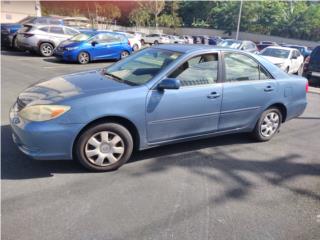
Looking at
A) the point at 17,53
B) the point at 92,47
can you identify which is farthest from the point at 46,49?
the point at 92,47

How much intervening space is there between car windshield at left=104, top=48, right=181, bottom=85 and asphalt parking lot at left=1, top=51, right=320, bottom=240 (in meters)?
1.08

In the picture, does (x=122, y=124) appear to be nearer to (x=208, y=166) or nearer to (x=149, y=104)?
(x=149, y=104)

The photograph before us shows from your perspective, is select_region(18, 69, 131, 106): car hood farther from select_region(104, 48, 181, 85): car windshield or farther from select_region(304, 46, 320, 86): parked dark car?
select_region(304, 46, 320, 86): parked dark car

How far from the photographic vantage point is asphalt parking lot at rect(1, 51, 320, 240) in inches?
122

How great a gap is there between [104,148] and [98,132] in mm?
220

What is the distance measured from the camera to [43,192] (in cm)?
358

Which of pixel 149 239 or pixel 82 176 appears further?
pixel 82 176

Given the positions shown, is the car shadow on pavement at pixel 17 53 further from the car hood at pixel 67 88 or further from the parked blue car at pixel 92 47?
the car hood at pixel 67 88

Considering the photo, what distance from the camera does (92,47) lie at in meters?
14.9

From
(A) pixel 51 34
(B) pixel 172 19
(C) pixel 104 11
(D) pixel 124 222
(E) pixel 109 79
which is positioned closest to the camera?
(D) pixel 124 222

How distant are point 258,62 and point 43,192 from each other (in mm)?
3585

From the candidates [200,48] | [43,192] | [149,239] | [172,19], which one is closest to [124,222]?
[149,239]

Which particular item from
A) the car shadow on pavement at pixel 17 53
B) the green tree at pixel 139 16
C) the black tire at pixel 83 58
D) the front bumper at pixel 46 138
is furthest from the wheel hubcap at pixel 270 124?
the green tree at pixel 139 16

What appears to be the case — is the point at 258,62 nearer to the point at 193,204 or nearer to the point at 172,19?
the point at 193,204
